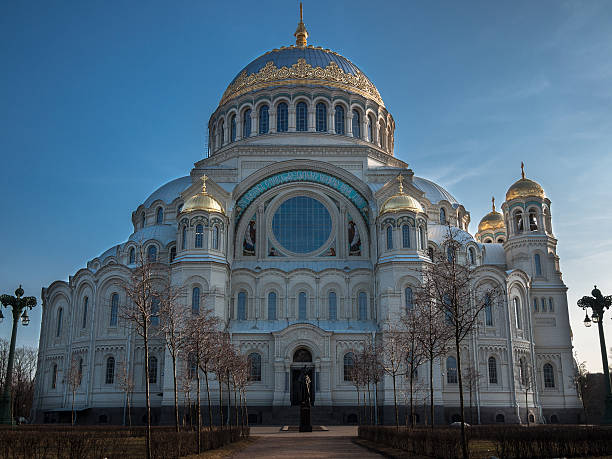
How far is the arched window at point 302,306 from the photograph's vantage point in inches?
1702

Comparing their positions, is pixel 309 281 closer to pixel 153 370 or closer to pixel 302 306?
pixel 302 306

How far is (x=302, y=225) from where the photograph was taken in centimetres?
4566

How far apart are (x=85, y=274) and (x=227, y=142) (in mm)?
15502

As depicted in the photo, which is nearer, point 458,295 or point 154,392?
point 458,295

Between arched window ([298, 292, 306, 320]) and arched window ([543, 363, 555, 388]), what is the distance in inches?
710

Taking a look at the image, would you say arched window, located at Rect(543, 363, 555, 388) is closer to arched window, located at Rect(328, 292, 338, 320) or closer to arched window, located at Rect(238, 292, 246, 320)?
arched window, located at Rect(328, 292, 338, 320)

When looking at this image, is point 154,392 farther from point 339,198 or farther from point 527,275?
point 527,275

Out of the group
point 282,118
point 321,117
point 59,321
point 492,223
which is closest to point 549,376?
point 492,223

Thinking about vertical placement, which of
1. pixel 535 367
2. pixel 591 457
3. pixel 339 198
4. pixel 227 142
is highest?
pixel 227 142

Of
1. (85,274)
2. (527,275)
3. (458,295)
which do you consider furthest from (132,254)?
(458,295)

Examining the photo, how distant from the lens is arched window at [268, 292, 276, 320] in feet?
142

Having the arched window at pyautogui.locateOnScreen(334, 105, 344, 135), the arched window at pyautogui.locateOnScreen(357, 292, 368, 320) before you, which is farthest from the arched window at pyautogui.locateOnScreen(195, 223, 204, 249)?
the arched window at pyautogui.locateOnScreen(334, 105, 344, 135)

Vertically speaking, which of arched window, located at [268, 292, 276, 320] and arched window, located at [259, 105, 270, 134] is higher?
arched window, located at [259, 105, 270, 134]

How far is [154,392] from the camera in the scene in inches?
1646
